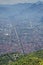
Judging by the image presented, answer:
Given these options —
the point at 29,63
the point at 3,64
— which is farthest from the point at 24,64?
the point at 3,64

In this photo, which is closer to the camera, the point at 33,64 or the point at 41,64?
the point at 41,64

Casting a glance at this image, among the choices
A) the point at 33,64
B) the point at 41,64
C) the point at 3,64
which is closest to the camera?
the point at 41,64

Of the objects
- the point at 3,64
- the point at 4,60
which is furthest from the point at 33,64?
the point at 4,60

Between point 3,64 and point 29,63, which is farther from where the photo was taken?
point 3,64

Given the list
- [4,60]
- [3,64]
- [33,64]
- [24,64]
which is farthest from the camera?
[4,60]

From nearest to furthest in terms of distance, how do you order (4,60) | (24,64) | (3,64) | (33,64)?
1. (33,64)
2. (24,64)
3. (3,64)
4. (4,60)

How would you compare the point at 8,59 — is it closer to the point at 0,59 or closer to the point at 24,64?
the point at 0,59

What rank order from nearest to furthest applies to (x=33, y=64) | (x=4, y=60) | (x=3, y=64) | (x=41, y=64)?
(x=41, y=64) < (x=33, y=64) < (x=3, y=64) < (x=4, y=60)

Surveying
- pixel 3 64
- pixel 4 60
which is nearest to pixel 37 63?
pixel 3 64
